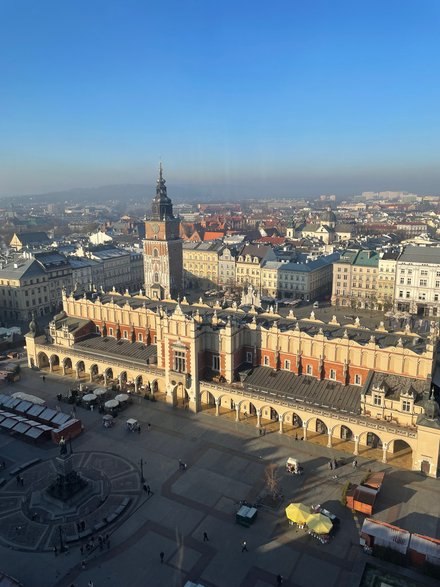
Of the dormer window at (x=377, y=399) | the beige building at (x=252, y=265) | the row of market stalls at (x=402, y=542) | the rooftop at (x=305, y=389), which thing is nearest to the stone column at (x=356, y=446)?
the rooftop at (x=305, y=389)

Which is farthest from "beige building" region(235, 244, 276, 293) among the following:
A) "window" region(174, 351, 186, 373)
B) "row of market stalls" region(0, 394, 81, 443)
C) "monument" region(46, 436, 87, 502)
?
"monument" region(46, 436, 87, 502)

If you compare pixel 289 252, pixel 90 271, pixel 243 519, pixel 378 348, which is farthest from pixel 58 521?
pixel 289 252

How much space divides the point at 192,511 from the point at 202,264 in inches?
5038

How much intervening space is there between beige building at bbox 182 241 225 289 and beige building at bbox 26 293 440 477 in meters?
81.7

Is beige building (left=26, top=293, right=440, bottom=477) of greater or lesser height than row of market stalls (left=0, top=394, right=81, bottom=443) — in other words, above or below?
above

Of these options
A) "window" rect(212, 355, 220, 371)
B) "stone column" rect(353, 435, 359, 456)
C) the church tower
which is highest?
the church tower

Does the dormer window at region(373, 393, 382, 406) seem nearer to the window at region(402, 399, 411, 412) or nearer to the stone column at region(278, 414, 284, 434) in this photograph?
the window at region(402, 399, 411, 412)

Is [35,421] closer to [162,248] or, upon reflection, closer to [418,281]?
[162,248]

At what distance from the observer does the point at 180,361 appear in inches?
2832

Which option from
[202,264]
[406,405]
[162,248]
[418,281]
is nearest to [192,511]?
[406,405]

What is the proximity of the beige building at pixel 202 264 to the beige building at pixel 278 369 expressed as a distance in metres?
81.7

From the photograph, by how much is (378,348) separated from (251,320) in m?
20.9

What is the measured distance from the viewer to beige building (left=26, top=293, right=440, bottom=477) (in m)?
57.9

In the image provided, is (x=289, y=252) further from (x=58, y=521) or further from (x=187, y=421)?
(x=58, y=521)
